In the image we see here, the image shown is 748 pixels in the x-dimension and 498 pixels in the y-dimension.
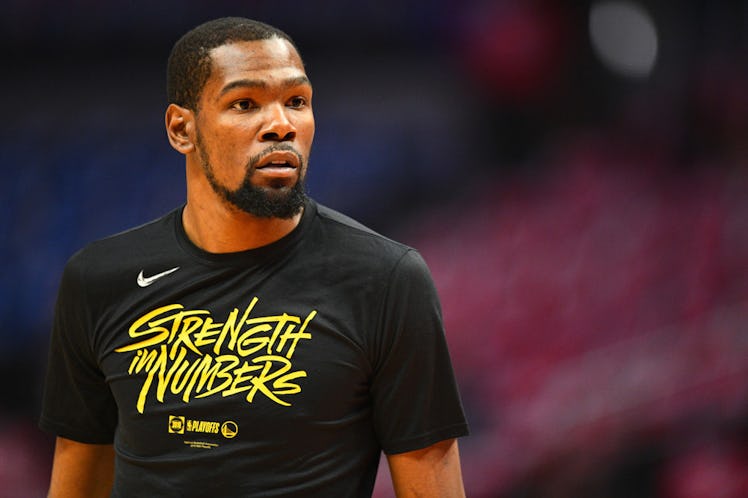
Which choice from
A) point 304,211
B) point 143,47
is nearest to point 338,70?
point 143,47

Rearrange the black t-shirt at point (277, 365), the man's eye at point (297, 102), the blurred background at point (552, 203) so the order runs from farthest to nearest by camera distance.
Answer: the blurred background at point (552, 203) < the man's eye at point (297, 102) < the black t-shirt at point (277, 365)

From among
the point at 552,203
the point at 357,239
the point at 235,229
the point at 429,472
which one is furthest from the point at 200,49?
the point at 552,203

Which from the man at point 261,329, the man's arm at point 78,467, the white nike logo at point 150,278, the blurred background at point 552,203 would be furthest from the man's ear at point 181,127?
the blurred background at point 552,203

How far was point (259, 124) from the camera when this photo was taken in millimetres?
1636

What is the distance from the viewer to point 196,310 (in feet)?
5.50

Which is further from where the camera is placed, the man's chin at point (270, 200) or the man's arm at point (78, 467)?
the man's arm at point (78, 467)

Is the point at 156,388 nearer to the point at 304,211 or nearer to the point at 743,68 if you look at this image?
the point at 304,211

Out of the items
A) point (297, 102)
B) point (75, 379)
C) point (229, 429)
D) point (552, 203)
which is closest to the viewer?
point (229, 429)

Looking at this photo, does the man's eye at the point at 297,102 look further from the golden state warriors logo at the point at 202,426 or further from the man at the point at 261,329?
the golden state warriors logo at the point at 202,426

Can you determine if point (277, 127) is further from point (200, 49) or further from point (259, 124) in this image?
point (200, 49)

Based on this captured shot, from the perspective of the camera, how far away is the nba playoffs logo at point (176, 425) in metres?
1.61

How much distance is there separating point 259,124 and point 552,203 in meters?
1.65

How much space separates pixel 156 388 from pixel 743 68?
2203mm

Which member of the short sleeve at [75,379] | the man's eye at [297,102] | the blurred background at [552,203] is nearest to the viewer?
the man's eye at [297,102]
